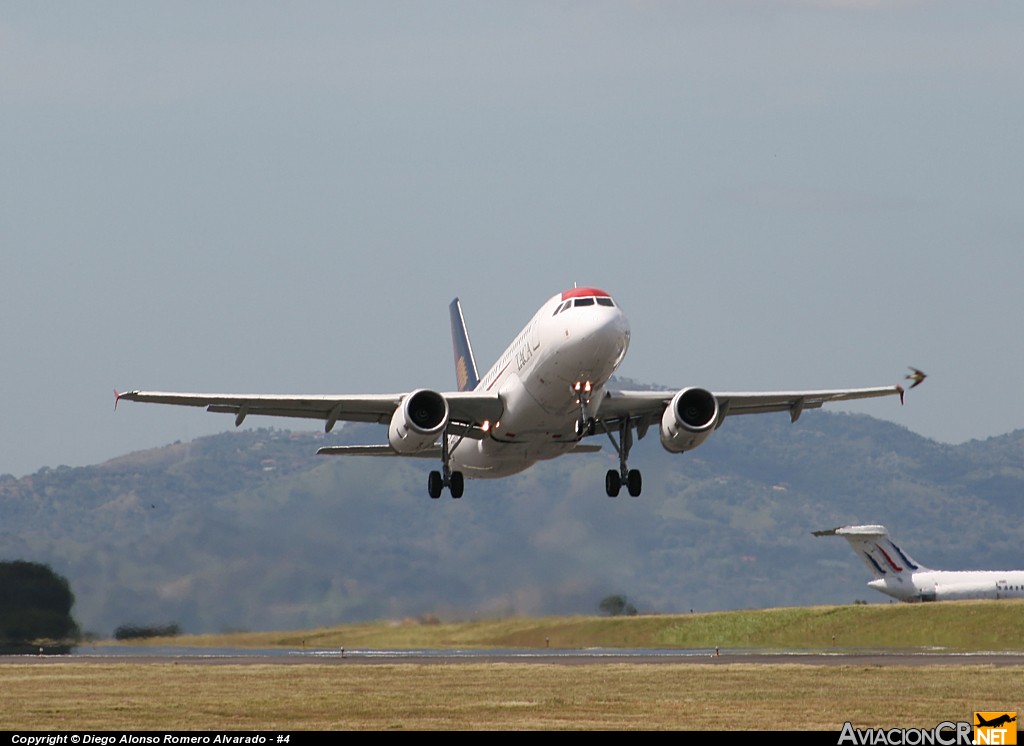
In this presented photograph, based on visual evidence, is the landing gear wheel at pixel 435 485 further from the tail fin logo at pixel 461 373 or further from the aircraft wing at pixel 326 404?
the tail fin logo at pixel 461 373

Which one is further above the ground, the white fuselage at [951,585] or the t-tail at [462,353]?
the t-tail at [462,353]

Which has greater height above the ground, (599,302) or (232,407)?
(599,302)

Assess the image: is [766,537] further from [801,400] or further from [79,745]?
[79,745]

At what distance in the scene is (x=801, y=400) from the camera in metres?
50.5

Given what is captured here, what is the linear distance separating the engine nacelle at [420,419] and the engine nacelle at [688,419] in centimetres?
620

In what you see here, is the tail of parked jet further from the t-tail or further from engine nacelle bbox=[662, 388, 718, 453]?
engine nacelle bbox=[662, 388, 718, 453]

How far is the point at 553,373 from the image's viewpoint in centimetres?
4219

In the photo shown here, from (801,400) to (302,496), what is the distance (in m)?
27.3

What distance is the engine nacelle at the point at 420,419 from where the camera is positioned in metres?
44.8

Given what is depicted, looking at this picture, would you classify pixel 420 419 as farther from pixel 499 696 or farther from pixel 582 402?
pixel 499 696

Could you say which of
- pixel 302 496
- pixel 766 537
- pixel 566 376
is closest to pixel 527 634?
pixel 302 496

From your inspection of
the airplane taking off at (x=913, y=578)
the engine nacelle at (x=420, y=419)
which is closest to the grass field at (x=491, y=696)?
the engine nacelle at (x=420, y=419)

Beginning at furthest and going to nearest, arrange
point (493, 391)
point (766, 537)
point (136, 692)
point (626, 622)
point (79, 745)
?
point (766, 537) < point (626, 622) < point (493, 391) < point (136, 692) < point (79, 745)

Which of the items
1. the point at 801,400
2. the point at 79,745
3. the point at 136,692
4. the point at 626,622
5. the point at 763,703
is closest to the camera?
the point at 79,745
